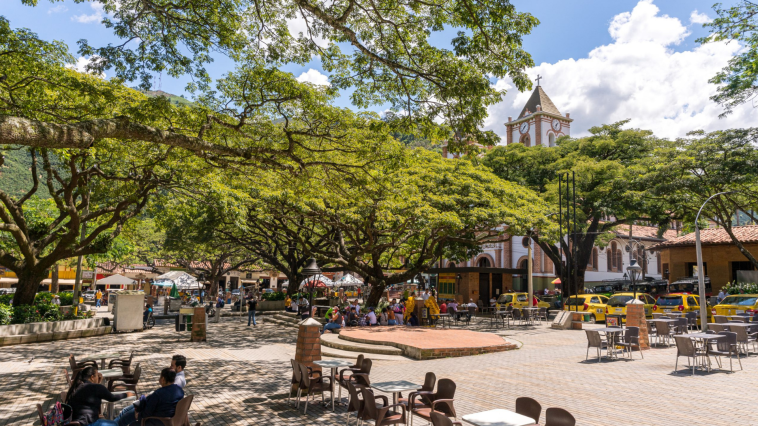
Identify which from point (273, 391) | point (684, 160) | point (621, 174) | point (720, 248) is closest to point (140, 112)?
point (273, 391)

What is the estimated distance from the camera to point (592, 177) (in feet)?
97.3

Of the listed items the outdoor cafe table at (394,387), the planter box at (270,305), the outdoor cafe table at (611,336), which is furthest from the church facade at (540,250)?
the outdoor cafe table at (394,387)

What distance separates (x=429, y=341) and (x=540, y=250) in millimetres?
34896

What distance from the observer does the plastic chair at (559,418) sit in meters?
4.55

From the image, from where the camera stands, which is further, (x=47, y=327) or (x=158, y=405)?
(x=47, y=327)

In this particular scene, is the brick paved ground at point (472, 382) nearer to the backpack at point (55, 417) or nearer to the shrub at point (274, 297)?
the backpack at point (55, 417)

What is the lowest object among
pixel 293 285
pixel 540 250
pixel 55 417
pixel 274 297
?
pixel 274 297

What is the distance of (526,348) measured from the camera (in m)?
14.7

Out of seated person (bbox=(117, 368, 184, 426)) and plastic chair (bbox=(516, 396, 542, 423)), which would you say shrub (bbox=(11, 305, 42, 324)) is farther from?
plastic chair (bbox=(516, 396, 542, 423))

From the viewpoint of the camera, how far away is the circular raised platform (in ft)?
42.2

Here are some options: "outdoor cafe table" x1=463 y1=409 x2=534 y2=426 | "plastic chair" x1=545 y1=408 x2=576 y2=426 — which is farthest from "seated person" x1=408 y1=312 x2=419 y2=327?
"plastic chair" x1=545 y1=408 x2=576 y2=426

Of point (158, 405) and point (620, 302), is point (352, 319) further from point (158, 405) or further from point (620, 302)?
point (158, 405)

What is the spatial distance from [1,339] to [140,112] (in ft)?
34.3

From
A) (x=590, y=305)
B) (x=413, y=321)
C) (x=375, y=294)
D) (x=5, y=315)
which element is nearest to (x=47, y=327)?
(x=5, y=315)
